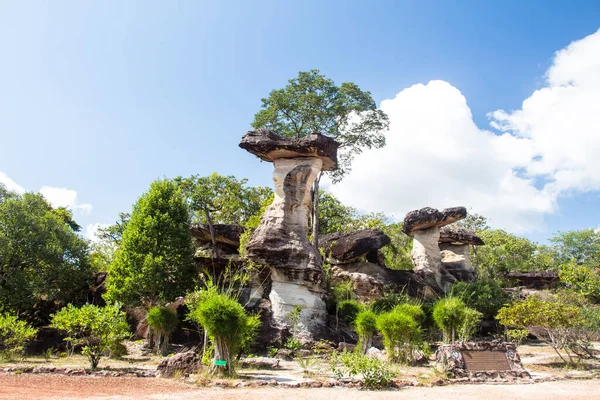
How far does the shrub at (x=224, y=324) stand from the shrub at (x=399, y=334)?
13.9 ft

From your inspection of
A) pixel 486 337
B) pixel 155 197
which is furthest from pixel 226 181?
pixel 486 337

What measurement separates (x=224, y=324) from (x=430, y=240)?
1928 centimetres

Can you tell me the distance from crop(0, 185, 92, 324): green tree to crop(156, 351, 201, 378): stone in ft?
33.6

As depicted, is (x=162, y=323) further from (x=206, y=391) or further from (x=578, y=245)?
(x=578, y=245)

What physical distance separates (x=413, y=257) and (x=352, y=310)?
10.0 m

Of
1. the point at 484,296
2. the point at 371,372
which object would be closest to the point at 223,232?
the point at 484,296

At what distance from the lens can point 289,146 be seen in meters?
18.8

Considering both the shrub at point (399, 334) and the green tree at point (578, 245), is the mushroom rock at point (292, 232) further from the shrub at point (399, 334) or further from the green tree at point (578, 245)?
the green tree at point (578, 245)

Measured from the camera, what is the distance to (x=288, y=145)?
18.7 metres

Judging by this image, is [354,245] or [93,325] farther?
[354,245]

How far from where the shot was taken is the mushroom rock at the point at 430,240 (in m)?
25.3

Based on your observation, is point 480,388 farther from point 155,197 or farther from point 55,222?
point 55,222

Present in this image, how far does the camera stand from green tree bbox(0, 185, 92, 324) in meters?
17.1

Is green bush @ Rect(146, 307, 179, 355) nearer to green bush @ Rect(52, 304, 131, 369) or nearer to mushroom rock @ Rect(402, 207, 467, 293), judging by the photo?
green bush @ Rect(52, 304, 131, 369)
